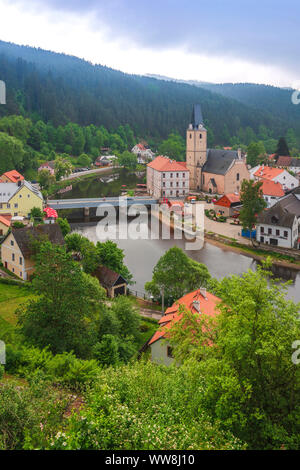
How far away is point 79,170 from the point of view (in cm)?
7300

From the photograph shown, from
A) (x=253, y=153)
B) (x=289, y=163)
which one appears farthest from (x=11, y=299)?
(x=289, y=163)

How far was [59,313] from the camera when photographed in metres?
13.1

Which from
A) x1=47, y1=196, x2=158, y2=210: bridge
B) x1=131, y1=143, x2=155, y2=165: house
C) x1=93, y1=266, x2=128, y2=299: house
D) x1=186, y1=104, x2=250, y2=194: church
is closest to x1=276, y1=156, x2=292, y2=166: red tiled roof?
x1=186, y1=104, x2=250, y2=194: church

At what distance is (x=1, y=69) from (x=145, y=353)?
114186 mm

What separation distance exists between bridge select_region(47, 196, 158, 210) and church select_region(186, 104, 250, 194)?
743cm

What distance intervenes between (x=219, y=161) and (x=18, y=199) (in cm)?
2438

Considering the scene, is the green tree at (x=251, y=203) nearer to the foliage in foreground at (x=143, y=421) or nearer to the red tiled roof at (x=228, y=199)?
the red tiled roof at (x=228, y=199)

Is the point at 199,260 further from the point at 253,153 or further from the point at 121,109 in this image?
the point at 121,109

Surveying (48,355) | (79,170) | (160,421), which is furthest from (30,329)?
(79,170)

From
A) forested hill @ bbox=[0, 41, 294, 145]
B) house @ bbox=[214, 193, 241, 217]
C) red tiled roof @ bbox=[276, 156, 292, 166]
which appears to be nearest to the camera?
house @ bbox=[214, 193, 241, 217]

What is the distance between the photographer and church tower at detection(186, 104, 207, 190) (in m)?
52.9

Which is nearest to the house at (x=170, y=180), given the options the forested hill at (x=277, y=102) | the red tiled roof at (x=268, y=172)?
the red tiled roof at (x=268, y=172)

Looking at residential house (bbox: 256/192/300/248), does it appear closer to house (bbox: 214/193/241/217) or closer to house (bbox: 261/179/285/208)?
house (bbox: 214/193/241/217)
